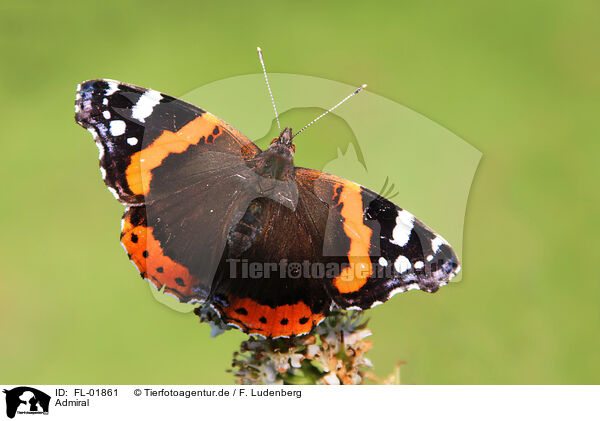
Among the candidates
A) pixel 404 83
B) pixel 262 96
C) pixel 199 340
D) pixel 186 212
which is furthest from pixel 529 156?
pixel 186 212

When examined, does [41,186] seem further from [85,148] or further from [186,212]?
[186,212]

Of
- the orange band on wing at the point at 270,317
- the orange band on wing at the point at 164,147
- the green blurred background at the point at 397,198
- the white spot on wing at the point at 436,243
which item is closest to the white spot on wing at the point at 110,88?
the orange band on wing at the point at 164,147

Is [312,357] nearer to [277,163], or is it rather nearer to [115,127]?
[277,163]

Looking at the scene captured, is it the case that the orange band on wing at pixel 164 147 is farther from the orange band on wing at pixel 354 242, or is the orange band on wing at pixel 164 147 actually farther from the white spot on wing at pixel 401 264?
the white spot on wing at pixel 401 264
